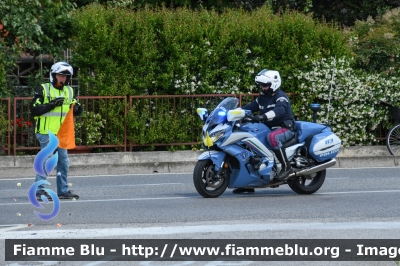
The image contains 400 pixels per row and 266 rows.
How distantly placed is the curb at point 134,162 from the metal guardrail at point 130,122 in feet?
2.47

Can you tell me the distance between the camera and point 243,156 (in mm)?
12672

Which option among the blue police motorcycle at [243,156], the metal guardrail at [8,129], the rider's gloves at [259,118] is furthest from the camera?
the metal guardrail at [8,129]

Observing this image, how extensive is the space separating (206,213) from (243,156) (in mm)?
1649

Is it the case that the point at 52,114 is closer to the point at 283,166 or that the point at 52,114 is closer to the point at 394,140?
the point at 283,166

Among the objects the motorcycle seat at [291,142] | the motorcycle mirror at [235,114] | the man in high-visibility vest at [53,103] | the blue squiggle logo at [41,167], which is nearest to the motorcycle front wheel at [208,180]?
the motorcycle mirror at [235,114]

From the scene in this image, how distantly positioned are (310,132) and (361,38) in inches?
364

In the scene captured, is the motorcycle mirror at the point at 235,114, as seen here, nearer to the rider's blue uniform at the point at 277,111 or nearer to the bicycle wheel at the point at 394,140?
the rider's blue uniform at the point at 277,111

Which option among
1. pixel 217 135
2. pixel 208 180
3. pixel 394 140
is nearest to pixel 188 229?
pixel 208 180

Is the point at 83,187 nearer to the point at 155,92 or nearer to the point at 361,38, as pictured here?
the point at 155,92

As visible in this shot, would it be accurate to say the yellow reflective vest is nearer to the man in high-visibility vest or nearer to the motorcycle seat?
the man in high-visibility vest

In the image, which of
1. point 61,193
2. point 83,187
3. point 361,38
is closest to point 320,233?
point 61,193

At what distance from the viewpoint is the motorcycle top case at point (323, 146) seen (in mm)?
13148

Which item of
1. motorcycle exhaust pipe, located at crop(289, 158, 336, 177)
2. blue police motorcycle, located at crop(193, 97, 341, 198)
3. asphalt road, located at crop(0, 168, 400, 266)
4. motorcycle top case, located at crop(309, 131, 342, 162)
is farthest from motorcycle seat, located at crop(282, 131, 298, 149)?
asphalt road, located at crop(0, 168, 400, 266)

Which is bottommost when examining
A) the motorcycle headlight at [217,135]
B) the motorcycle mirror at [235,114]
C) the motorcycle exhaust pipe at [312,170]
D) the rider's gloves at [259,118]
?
the motorcycle exhaust pipe at [312,170]
